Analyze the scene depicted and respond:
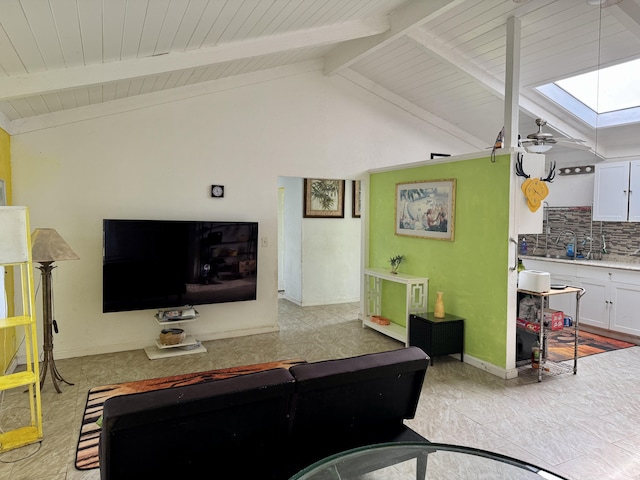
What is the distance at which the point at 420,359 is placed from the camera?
7.04ft

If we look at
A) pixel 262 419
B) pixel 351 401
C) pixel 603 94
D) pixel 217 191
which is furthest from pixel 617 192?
pixel 262 419

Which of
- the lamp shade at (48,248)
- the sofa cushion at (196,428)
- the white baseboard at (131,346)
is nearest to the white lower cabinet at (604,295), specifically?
the white baseboard at (131,346)

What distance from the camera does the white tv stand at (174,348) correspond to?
14.6 feet

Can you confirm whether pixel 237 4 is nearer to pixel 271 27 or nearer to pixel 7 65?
pixel 271 27

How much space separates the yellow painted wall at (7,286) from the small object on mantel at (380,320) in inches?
154

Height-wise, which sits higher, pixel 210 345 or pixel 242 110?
pixel 242 110

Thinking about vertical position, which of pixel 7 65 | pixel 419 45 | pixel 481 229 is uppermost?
pixel 419 45

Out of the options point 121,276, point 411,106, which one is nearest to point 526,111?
point 411,106

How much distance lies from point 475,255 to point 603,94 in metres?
2.75

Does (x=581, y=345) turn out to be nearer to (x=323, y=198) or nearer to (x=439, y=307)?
(x=439, y=307)

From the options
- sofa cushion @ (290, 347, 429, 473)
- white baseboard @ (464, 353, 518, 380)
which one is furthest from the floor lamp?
white baseboard @ (464, 353, 518, 380)

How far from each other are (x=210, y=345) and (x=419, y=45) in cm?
411

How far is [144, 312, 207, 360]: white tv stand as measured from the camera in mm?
4457

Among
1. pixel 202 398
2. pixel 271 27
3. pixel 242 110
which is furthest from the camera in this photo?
pixel 242 110
